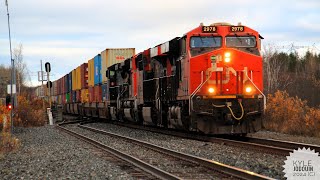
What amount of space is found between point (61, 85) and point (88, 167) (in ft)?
137

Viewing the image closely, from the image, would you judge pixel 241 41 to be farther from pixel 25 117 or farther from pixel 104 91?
pixel 25 117

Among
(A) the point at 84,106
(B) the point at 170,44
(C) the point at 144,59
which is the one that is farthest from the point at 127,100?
(A) the point at 84,106

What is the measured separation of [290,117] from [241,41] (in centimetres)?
625

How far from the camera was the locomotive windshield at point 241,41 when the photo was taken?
14594 mm

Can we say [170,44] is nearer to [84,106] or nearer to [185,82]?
[185,82]

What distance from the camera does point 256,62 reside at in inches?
572

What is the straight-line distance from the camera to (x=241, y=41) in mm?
14719

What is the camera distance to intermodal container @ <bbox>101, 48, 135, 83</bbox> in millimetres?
28875

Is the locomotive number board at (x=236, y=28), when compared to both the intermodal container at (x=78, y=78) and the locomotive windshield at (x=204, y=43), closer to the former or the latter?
the locomotive windshield at (x=204, y=43)

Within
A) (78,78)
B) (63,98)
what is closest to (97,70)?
(78,78)

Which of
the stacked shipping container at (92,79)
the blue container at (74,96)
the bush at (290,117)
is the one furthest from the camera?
the blue container at (74,96)

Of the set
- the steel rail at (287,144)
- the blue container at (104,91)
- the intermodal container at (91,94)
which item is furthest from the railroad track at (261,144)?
the intermodal container at (91,94)

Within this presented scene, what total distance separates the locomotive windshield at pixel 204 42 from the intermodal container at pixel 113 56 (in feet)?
49.0

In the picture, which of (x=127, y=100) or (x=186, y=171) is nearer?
(x=186, y=171)
